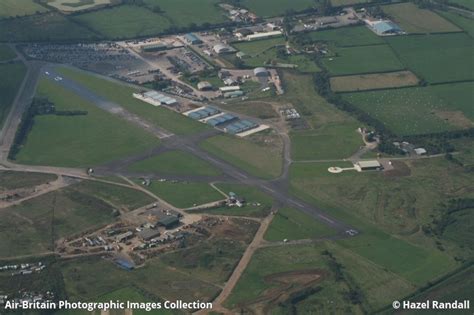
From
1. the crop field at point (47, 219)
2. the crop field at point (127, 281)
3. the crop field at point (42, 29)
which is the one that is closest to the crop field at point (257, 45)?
the crop field at point (42, 29)

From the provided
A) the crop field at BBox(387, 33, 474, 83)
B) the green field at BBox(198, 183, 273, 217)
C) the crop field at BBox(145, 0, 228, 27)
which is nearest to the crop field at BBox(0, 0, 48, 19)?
the crop field at BBox(145, 0, 228, 27)

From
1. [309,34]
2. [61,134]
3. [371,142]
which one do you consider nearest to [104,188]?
[61,134]

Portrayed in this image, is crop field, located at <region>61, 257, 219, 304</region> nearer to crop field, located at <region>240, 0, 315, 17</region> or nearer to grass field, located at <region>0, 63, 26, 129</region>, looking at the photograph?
grass field, located at <region>0, 63, 26, 129</region>

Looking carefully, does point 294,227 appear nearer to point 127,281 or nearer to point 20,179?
point 127,281

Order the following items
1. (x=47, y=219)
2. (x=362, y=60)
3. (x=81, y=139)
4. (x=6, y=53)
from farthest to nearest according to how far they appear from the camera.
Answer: (x=6, y=53), (x=362, y=60), (x=81, y=139), (x=47, y=219)

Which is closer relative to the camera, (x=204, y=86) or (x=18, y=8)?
(x=204, y=86)

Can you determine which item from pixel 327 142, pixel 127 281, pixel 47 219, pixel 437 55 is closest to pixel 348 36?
pixel 437 55

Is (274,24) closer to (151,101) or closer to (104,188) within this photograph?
(151,101)

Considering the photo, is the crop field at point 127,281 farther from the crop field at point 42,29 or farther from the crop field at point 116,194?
the crop field at point 42,29
